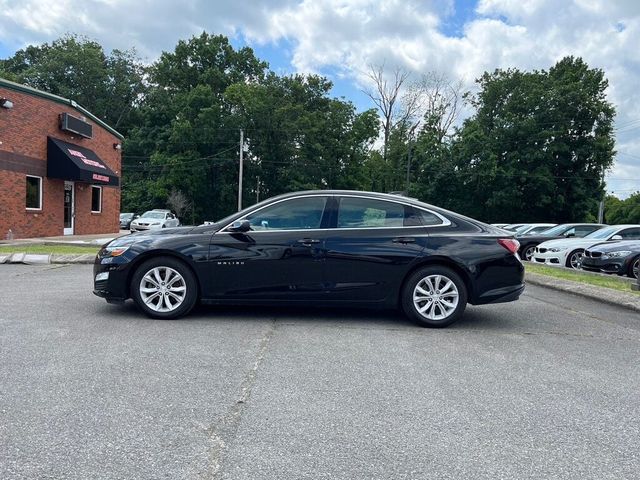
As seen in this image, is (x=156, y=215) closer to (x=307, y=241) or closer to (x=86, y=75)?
(x=307, y=241)

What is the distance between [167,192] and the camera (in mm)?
53312

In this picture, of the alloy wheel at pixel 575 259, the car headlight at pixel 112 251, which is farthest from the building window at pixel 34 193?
the alloy wheel at pixel 575 259

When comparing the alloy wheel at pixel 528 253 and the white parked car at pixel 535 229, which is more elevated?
the white parked car at pixel 535 229

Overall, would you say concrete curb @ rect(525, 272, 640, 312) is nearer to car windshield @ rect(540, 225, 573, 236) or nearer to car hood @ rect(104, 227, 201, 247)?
car hood @ rect(104, 227, 201, 247)

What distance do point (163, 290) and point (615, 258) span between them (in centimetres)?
1087

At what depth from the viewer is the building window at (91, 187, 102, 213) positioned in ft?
85.3

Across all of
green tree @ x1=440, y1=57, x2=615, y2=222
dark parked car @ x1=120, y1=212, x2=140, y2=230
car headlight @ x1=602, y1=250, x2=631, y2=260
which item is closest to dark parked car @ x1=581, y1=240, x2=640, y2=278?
car headlight @ x1=602, y1=250, x2=631, y2=260

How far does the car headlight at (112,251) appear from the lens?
6119 mm

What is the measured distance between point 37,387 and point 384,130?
55.7 meters

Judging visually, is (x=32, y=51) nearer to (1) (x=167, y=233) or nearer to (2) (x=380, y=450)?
(1) (x=167, y=233)

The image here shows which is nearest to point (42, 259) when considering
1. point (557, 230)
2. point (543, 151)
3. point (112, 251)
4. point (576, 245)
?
point (112, 251)

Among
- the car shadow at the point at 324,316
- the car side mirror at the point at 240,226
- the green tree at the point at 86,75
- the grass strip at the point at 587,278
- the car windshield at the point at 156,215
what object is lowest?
the car shadow at the point at 324,316

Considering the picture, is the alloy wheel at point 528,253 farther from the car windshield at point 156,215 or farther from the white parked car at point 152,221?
the car windshield at point 156,215

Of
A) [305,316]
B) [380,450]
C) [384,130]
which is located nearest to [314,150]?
[384,130]
